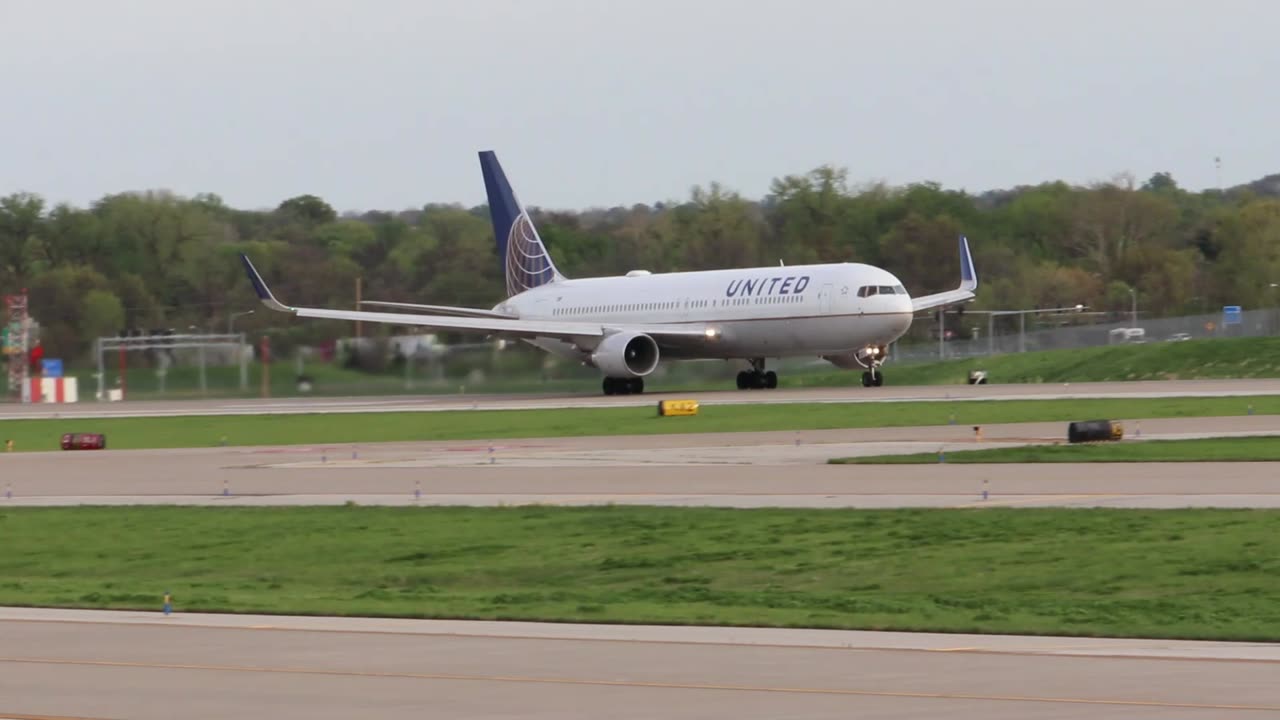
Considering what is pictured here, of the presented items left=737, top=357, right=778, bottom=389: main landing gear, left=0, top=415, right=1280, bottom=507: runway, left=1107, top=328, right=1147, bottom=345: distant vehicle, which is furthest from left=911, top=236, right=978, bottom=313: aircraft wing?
left=0, top=415, right=1280, bottom=507: runway

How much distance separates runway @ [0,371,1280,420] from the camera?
46.5 meters

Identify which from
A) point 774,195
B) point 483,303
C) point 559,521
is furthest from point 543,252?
point 559,521

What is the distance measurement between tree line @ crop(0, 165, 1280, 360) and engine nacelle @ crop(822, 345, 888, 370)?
19.6 meters

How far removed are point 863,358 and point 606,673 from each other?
145ft

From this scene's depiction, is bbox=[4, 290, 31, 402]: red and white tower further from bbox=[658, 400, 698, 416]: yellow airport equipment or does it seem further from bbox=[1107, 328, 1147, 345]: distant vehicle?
bbox=[1107, 328, 1147, 345]: distant vehicle

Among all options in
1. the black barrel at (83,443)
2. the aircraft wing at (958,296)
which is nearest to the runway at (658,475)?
the black barrel at (83,443)

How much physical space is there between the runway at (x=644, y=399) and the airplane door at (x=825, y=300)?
7.76 ft

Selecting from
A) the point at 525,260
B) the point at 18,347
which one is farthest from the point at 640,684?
the point at 18,347

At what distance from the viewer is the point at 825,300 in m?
54.4

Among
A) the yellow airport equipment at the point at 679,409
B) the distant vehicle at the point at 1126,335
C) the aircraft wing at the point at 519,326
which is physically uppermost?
the aircraft wing at the point at 519,326

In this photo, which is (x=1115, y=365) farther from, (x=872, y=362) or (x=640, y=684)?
(x=640, y=684)

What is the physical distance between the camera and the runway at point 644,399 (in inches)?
1831

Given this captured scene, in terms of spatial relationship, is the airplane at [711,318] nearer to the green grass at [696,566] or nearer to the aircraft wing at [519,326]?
the aircraft wing at [519,326]

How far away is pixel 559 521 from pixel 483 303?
63.0 metres
